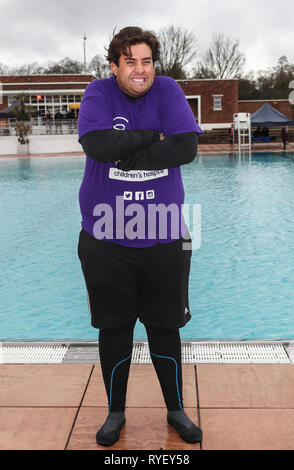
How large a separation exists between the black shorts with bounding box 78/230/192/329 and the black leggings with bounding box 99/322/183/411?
2.6 inches

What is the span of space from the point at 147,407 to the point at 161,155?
4.03 ft

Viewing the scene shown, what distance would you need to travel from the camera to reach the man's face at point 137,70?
1932mm

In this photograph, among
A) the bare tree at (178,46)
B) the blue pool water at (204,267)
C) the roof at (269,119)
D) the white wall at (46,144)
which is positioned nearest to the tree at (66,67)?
the bare tree at (178,46)

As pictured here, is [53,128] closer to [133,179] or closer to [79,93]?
[79,93]

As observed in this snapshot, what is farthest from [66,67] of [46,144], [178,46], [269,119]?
[269,119]

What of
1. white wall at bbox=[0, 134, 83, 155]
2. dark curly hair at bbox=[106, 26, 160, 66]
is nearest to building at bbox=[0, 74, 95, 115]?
white wall at bbox=[0, 134, 83, 155]

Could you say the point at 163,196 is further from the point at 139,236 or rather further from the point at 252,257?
the point at 252,257

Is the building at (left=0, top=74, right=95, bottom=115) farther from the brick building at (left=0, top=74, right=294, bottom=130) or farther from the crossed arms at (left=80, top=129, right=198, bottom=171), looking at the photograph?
the crossed arms at (left=80, top=129, right=198, bottom=171)

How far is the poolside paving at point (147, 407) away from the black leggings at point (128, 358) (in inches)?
6.2

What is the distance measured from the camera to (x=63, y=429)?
221 cm

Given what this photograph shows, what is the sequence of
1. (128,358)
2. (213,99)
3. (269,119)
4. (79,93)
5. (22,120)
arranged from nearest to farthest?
(128,358) → (269,119) → (22,120) → (213,99) → (79,93)

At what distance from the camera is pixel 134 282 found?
2066 mm

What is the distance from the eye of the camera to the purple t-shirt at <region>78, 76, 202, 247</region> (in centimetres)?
196

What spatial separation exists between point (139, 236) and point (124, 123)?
456mm
